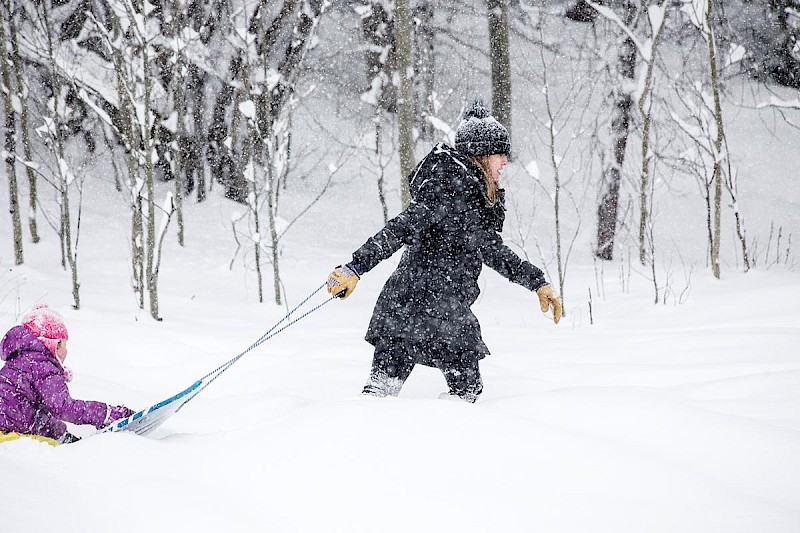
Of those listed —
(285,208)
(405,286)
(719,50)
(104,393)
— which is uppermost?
(719,50)

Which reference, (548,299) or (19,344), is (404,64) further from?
(19,344)

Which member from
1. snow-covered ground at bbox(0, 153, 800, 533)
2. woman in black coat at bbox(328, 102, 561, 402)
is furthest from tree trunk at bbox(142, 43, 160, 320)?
woman in black coat at bbox(328, 102, 561, 402)

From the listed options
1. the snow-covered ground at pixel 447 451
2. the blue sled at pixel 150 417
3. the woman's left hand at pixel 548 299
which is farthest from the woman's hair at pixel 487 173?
the blue sled at pixel 150 417

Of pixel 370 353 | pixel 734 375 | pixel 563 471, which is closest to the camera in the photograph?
Result: pixel 563 471

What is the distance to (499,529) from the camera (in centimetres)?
A: 179

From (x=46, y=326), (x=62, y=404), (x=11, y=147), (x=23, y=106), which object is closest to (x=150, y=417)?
(x=62, y=404)

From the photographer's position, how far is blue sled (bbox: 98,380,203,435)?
8.68 ft

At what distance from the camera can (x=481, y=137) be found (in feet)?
9.68

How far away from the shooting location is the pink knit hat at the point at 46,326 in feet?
9.26

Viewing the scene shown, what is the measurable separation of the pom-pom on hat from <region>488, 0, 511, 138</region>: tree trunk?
1064 centimetres

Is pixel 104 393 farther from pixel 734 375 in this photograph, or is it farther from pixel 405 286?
pixel 734 375

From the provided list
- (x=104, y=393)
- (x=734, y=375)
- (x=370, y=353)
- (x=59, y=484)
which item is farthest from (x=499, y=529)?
(x=370, y=353)

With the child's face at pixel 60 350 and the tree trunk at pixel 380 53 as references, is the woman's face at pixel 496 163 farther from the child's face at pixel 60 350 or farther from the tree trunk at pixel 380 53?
the tree trunk at pixel 380 53

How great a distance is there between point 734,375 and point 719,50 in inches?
647
